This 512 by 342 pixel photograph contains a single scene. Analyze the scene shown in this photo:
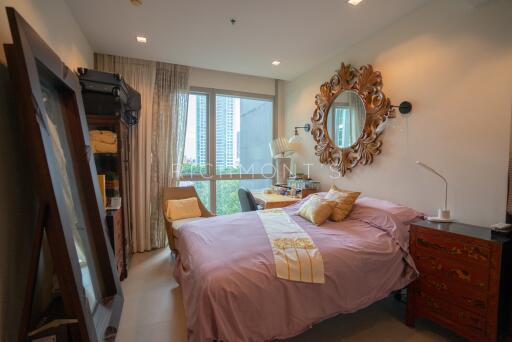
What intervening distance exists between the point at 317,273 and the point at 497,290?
1118 mm

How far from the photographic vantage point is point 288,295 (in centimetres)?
146

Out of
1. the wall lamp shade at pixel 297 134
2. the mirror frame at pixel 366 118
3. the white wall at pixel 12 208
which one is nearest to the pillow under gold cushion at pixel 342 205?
the mirror frame at pixel 366 118

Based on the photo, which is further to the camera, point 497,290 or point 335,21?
point 335,21

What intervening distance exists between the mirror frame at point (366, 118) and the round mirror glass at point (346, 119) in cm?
5

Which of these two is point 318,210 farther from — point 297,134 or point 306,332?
point 297,134

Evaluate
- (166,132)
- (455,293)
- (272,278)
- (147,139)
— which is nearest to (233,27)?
(166,132)

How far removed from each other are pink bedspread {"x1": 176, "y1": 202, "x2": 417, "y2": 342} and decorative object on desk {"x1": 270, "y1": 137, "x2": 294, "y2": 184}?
1.94 metres

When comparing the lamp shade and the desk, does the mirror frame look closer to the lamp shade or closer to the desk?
the lamp shade

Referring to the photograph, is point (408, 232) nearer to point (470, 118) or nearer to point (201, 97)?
point (470, 118)

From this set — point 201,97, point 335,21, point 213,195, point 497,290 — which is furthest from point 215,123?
point 497,290

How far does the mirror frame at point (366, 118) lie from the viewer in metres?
2.62

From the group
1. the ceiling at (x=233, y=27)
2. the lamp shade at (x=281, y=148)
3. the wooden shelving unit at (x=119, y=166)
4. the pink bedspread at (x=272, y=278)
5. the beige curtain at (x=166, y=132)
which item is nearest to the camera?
the pink bedspread at (x=272, y=278)

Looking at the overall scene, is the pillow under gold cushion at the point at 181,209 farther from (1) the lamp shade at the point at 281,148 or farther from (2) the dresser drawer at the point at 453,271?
(2) the dresser drawer at the point at 453,271

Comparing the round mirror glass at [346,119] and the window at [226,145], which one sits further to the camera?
the window at [226,145]
